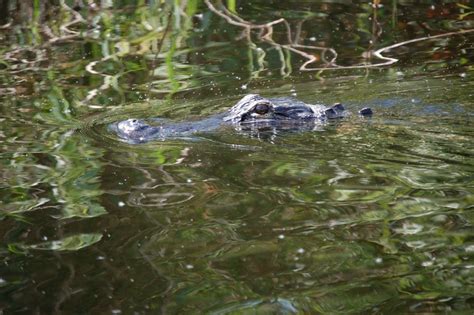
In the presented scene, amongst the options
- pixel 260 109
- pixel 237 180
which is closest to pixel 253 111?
pixel 260 109

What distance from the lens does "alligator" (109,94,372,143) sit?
22.9ft

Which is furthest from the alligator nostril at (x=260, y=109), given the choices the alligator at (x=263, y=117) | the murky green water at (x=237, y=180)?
the murky green water at (x=237, y=180)

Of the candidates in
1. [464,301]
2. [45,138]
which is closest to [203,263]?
[464,301]

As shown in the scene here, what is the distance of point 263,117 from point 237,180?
1665 mm

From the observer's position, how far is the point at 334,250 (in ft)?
14.6

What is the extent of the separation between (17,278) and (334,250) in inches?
61.1

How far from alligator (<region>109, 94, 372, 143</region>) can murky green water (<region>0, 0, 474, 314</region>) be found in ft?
0.74

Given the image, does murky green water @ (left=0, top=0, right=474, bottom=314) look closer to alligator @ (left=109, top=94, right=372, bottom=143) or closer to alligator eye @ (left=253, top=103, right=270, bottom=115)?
alligator @ (left=109, top=94, right=372, bottom=143)

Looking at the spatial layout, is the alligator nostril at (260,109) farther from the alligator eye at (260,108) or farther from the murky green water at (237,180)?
the murky green water at (237,180)

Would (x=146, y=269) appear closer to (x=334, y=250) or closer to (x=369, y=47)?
(x=334, y=250)

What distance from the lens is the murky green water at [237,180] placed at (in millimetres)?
4117

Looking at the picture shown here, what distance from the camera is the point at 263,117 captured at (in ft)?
23.5

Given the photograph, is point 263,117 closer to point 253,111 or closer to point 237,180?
point 253,111

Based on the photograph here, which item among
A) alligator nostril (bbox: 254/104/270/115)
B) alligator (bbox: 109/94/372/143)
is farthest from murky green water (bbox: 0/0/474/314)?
alligator nostril (bbox: 254/104/270/115)
